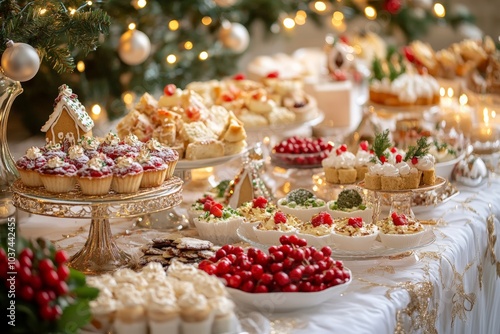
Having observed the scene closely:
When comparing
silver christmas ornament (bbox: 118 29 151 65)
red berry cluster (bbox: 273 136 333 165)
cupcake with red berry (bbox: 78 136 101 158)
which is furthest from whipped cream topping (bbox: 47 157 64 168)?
silver christmas ornament (bbox: 118 29 151 65)

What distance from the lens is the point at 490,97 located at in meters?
4.48

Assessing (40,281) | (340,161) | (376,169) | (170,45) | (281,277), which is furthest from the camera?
(170,45)

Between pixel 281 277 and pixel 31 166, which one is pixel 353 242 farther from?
pixel 31 166

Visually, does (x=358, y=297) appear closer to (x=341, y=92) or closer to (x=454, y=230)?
(x=454, y=230)

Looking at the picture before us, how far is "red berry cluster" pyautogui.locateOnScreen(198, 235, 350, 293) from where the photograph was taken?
197 cm

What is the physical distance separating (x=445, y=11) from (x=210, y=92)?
3142 mm

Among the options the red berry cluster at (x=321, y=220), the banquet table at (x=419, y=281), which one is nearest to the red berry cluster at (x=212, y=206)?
the banquet table at (x=419, y=281)

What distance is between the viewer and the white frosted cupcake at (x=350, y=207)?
2641 millimetres

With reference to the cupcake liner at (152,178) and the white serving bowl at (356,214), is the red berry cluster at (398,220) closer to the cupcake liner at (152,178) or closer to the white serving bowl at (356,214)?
the white serving bowl at (356,214)

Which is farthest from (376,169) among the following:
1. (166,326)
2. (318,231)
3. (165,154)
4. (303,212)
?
(166,326)

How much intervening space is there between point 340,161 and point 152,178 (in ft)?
3.03

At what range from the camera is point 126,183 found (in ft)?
7.34

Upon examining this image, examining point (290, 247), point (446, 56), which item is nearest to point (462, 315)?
point (290, 247)

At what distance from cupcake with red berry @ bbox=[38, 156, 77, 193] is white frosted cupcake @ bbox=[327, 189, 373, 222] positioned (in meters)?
0.89
